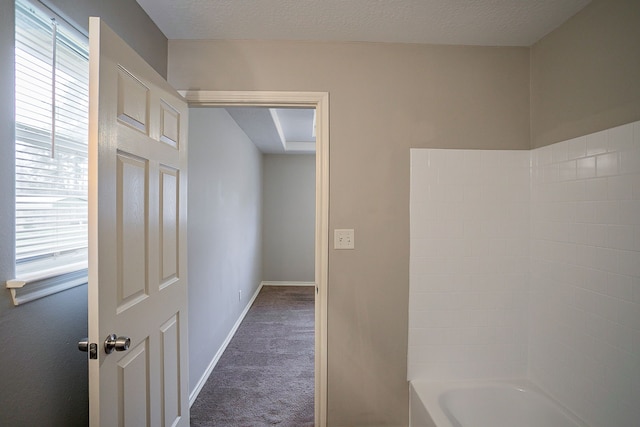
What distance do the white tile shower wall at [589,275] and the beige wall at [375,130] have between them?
0.41 m

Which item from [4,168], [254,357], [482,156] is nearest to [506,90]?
[482,156]

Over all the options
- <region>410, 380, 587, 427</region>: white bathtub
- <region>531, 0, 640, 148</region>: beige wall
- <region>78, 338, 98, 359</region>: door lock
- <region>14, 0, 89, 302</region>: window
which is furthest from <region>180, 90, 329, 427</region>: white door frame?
<region>531, 0, 640, 148</region>: beige wall

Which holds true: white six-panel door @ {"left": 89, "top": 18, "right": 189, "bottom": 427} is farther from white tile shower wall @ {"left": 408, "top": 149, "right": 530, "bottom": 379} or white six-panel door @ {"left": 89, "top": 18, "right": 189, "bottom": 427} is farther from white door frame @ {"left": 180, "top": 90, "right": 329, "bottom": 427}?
white tile shower wall @ {"left": 408, "top": 149, "right": 530, "bottom": 379}

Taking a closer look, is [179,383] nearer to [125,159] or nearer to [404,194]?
[125,159]

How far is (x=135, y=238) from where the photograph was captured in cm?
118

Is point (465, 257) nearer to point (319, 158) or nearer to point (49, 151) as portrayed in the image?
point (319, 158)

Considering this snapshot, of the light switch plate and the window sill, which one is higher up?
the light switch plate

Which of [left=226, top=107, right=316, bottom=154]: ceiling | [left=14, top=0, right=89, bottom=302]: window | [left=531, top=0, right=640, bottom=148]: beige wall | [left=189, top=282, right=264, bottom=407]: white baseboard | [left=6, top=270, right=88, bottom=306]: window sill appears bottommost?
[left=189, top=282, right=264, bottom=407]: white baseboard

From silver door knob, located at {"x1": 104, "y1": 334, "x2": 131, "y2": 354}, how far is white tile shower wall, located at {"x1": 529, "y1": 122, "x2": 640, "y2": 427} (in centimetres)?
193

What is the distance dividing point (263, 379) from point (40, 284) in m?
1.89

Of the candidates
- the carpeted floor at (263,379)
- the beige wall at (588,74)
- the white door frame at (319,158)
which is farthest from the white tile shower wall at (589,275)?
the carpeted floor at (263,379)

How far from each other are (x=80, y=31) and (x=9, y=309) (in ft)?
3.15

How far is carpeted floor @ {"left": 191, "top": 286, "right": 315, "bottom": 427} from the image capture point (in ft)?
6.63

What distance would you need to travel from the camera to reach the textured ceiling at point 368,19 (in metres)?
1.45
